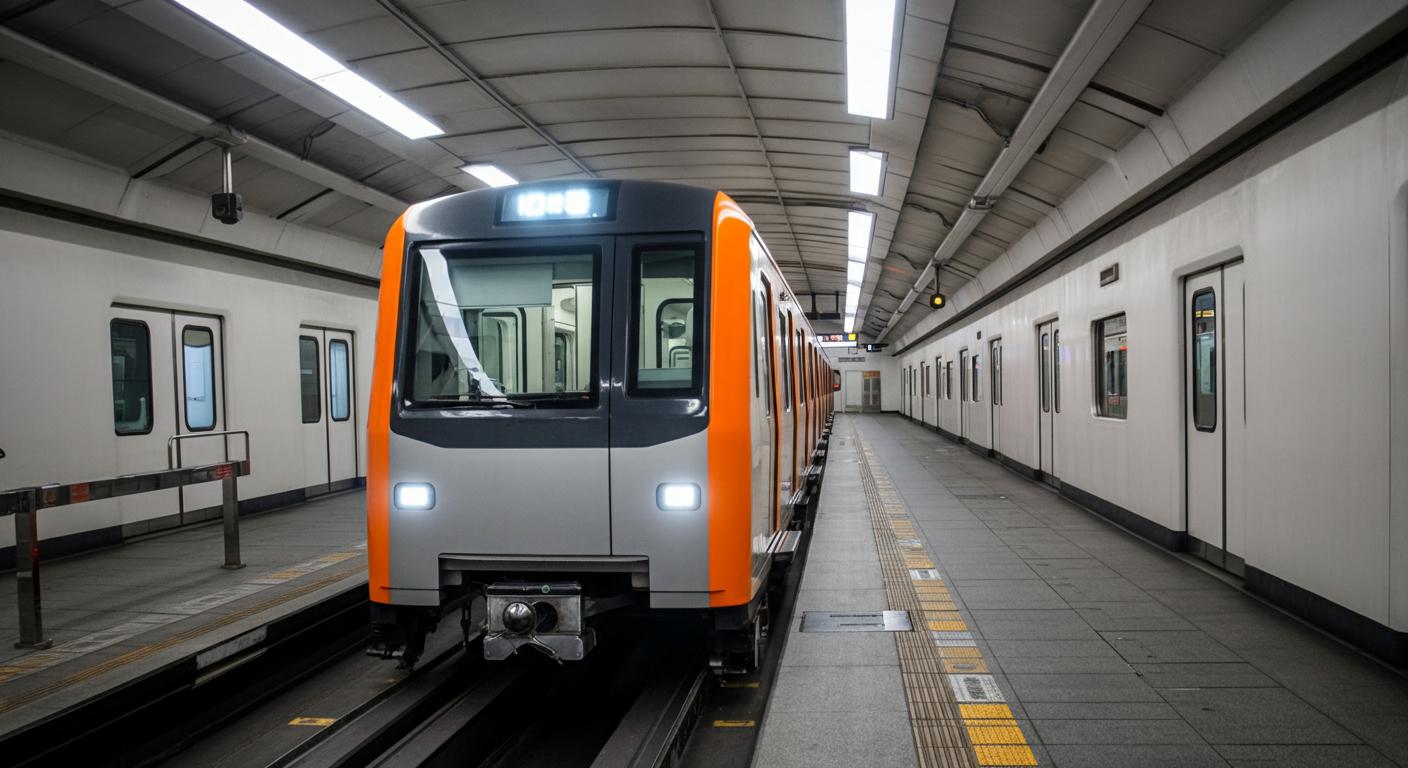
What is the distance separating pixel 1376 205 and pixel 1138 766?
10.1 feet

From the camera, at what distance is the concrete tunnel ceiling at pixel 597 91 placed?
17.6 ft

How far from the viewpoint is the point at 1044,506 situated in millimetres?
9766

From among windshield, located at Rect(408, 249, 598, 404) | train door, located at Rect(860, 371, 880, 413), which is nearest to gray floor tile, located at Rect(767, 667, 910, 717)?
windshield, located at Rect(408, 249, 598, 404)

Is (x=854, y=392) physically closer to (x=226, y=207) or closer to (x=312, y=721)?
(x=226, y=207)

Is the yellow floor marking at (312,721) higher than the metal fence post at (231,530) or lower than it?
lower

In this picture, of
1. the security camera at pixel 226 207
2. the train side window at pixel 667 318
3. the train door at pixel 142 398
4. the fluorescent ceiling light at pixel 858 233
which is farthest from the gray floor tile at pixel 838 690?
the fluorescent ceiling light at pixel 858 233

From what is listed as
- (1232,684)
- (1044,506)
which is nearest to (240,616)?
(1232,684)

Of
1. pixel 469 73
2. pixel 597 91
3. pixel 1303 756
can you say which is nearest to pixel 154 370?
pixel 469 73

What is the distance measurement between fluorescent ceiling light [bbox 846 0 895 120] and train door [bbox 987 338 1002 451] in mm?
8927

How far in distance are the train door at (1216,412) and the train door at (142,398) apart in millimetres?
9052

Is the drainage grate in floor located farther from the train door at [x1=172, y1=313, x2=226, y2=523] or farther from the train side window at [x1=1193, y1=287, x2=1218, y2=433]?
the train door at [x1=172, y1=313, x2=226, y2=523]

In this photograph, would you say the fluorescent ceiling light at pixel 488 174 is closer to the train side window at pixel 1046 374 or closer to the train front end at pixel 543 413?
the train front end at pixel 543 413

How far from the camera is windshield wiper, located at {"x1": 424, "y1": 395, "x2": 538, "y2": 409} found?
3.70m

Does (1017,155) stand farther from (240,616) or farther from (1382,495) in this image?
(240,616)
